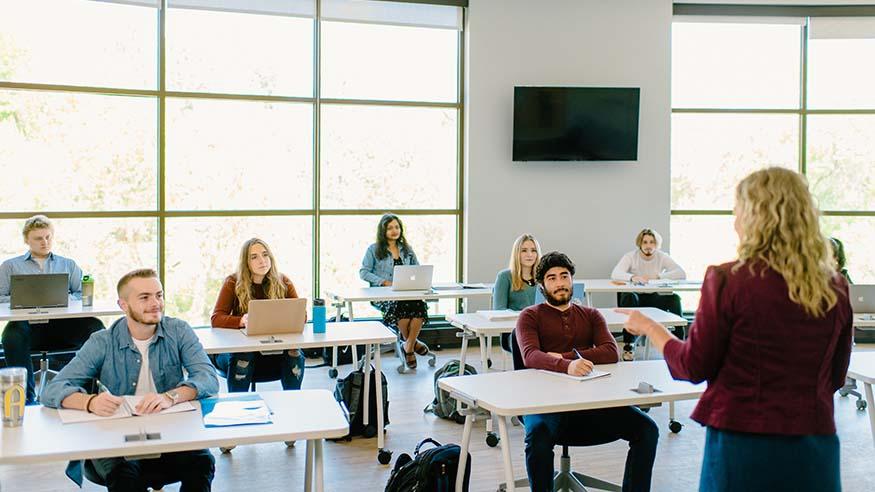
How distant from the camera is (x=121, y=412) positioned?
130 inches

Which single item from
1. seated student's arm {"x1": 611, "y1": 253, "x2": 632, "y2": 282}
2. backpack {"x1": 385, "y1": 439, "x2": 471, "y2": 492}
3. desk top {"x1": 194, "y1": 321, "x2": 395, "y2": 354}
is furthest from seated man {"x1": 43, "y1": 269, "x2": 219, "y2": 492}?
seated student's arm {"x1": 611, "y1": 253, "x2": 632, "y2": 282}

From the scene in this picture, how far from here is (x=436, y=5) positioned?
851 centimetres

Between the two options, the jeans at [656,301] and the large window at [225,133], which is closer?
the large window at [225,133]

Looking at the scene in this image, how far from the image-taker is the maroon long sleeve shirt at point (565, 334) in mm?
4246

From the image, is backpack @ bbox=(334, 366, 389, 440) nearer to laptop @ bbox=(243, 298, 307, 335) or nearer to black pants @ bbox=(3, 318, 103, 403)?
laptop @ bbox=(243, 298, 307, 335)

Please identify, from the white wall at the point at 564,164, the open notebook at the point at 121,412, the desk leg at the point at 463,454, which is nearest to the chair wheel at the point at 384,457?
the desk leg at the point at 463,454

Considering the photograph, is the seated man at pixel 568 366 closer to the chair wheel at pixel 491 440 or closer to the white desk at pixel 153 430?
the white desk at pixel 153 430

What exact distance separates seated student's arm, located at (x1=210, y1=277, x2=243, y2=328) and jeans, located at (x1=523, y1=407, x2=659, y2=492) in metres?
2.20

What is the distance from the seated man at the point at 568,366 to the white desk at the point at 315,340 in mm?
1106

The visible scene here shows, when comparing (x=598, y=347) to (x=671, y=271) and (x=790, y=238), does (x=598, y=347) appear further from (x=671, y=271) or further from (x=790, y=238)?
(x=671, y=271)

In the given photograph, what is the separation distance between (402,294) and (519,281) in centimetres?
107

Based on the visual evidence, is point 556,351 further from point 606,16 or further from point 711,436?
point 606,16

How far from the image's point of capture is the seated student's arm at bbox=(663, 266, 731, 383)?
8.05 feet

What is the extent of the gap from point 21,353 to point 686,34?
692 cm
